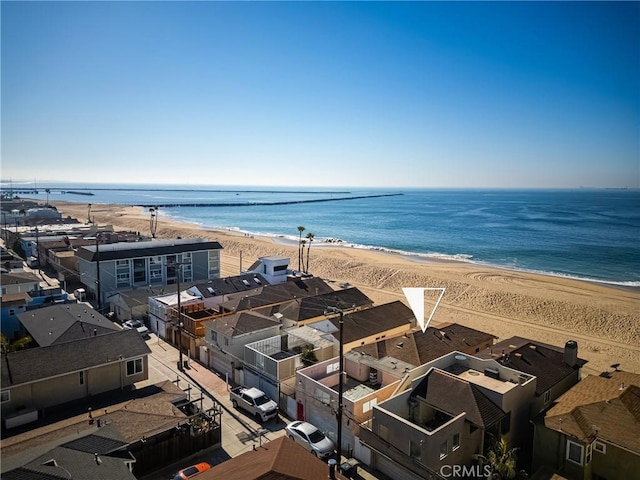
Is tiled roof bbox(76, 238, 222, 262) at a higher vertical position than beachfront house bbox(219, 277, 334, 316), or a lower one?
higher

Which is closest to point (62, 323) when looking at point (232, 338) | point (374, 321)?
point (232, 338)

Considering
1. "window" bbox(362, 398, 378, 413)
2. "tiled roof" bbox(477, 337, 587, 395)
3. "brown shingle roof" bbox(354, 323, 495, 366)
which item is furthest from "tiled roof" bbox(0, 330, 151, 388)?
"tiled roof" bbox(477, 337, 587, 395)

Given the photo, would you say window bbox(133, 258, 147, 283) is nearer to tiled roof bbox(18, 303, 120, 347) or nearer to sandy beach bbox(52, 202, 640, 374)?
tiled roof bbox(18, 303, 120, 347)

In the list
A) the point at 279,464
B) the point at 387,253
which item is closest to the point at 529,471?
the point at 279,464

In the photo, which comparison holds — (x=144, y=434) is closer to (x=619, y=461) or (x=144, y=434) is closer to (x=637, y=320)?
(x=619, y=461)

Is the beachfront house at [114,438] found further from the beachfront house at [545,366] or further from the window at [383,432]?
the beachfront house at [545,366]
